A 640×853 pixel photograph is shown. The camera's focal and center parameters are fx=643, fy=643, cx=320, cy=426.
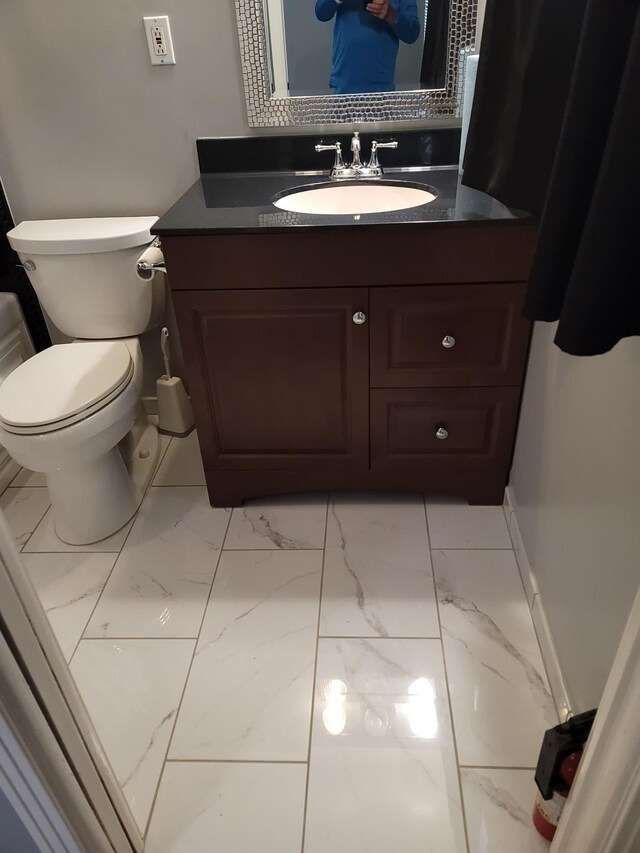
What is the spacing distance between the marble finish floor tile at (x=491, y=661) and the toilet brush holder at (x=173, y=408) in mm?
976

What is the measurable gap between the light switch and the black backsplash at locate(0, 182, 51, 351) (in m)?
0.62

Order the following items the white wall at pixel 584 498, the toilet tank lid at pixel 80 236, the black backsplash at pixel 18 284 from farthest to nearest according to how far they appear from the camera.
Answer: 1. the black backsplash at pixel 18 284
2. the toilet tank lid at pixel 80 236
3. the white wall at pixel 584 498

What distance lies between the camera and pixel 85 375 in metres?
1.68

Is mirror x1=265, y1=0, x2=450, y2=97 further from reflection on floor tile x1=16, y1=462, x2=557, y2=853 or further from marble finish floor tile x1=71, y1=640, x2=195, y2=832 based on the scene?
marble finish floor tile x1=71, y1=640, x2=195, y2=832

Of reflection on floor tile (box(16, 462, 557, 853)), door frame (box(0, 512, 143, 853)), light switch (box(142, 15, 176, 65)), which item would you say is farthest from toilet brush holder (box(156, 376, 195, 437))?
door frame (box(0, 512, 143, 853))

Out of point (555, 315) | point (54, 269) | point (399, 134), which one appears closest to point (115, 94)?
point (54, 269)

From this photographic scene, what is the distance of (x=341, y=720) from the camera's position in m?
1.31

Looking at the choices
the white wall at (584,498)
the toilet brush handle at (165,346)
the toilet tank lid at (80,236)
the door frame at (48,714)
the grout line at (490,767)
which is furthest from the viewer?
the toilet brush handle at (165,346)

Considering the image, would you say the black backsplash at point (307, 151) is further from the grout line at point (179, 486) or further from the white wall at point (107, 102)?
the grout line at point (179, 486)

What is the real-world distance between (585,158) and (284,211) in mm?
957

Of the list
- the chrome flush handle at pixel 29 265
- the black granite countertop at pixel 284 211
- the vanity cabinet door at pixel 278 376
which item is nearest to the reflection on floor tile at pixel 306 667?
the vanity cabinet door at pixel 278 376

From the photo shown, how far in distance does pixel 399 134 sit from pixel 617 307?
4.32 feet

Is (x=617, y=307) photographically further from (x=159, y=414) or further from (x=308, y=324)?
(x=159, y=414)

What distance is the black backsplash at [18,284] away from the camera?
1.97 m
